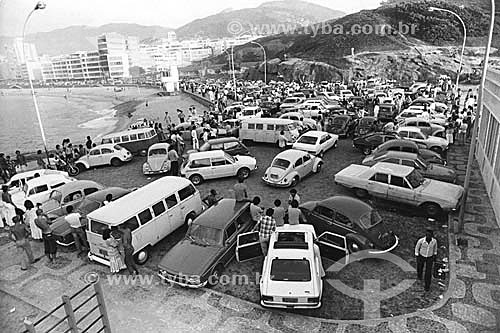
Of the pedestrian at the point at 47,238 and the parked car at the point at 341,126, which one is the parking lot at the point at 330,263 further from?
the parked car at the point at 341,126

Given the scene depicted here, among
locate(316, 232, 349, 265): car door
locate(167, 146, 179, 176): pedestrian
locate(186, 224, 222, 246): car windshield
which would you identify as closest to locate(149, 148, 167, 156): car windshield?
locate(167, 146, 179, 176): pedestrian

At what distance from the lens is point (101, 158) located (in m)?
19.5

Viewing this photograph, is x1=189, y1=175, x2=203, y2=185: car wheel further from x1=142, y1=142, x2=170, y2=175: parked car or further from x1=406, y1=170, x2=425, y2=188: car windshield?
x1=406, y1=170, x2=425, y2=188: car windshield

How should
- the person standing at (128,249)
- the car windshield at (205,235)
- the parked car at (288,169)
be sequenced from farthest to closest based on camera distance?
1. the parked car at (288,169)
2. the car windshield at (205,235)
3. the person standing at (128,249)

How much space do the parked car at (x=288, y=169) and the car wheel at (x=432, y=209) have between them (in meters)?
5.11

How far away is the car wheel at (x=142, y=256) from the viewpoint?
10.2 meters

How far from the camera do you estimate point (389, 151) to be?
16.1 m

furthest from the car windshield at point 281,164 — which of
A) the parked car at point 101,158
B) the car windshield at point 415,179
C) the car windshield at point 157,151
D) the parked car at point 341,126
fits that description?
the parked car at point 101,158

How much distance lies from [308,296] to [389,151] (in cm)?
1032

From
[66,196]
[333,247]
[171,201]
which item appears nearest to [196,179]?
[171,201]

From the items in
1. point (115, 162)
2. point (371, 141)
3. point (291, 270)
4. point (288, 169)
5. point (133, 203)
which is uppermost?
point (133, 203)

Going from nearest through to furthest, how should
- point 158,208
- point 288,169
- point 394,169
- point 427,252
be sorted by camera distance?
point 427,252 → point 158,208 → point 394,169 → point 288,169

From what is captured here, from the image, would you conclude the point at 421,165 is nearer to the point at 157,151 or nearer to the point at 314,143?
the point at 314,143

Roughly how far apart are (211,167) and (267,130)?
6.12 meters
